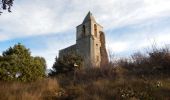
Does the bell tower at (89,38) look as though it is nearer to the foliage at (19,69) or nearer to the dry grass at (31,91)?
the foliage at (19,69)

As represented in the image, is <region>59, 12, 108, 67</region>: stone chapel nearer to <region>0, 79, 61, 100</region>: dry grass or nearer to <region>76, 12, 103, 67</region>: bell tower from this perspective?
<region>76, 12, 103, 67</region>: bell tower

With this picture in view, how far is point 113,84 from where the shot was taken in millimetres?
13469

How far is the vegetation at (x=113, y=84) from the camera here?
39.8ft

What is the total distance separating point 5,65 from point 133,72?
660cm

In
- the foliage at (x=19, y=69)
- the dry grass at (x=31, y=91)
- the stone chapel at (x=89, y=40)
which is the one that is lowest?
the dry grass at (x=31, y=91)

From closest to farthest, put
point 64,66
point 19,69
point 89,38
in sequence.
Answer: point 19,69 → point 64,66 → point 89,38

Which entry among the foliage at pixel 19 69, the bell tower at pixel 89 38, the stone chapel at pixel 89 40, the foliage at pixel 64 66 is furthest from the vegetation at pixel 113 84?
the stone chapel at pixel 89 40

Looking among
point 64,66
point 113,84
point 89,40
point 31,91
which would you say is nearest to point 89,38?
point 89,40

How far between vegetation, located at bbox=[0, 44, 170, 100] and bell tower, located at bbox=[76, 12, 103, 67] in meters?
30.0

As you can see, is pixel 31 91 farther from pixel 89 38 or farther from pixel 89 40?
pixel 89 38

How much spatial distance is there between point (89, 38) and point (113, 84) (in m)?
36.1

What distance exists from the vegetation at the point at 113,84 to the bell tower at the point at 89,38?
30.0 meters

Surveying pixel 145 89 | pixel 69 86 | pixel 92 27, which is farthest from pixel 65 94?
pixel 92 27

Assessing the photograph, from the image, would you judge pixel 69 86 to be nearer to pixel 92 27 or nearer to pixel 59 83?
pixel 59 83
